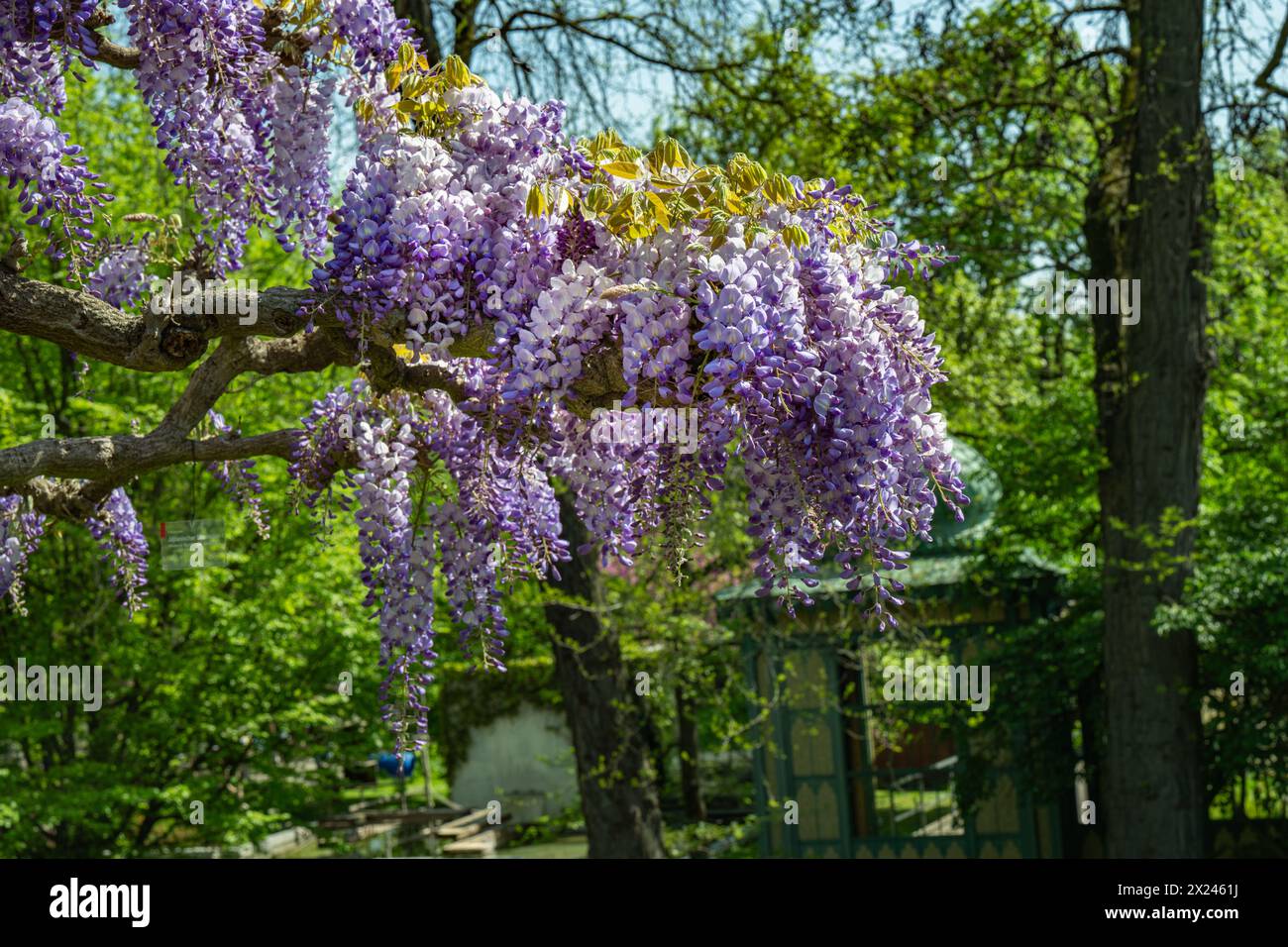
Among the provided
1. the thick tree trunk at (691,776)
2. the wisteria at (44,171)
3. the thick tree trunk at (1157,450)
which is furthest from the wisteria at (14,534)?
the thick tree trunk at (691,776)

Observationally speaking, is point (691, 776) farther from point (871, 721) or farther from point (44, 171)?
point (44, 171)

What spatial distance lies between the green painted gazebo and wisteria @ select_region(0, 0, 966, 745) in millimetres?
5757

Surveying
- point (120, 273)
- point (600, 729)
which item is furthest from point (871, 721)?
point (120, 273)

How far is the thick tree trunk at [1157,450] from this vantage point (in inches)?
311

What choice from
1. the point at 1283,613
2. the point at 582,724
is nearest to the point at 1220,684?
the point at 1283,613

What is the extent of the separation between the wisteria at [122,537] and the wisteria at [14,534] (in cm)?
19

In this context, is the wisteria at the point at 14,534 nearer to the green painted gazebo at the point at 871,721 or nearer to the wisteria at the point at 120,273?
the wisteria at the point at 120,273

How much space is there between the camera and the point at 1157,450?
813 centimetres

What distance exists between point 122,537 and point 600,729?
149 inches

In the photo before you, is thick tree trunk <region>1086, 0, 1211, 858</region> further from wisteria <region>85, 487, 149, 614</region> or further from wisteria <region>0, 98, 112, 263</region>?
Answer: wisteria <region>0, 98, 112, 263</region>

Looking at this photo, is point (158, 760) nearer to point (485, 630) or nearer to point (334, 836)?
point (334, 836)
